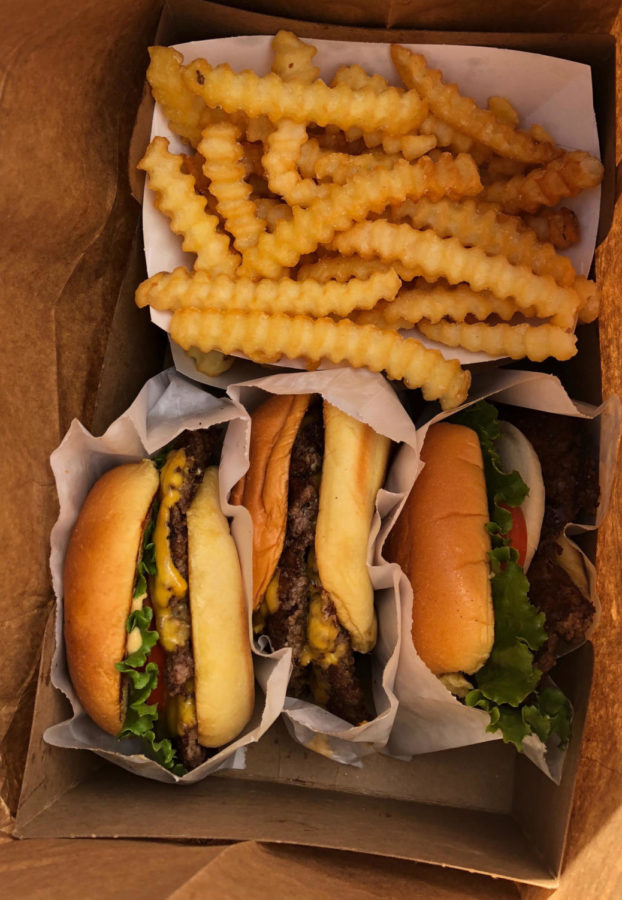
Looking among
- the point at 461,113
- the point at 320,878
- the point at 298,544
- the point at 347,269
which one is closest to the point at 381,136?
the point at 461,113

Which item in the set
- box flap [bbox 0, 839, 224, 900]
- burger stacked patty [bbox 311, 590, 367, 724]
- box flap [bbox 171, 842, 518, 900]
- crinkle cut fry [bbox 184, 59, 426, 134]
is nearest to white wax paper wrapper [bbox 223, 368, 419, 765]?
burger stacked patty [bbox 311, 590, 367, 724]

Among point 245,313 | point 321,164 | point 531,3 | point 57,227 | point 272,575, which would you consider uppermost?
point 531,3

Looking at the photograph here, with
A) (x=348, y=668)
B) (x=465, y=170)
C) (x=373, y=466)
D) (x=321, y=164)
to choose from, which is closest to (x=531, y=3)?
(x=465, y=170)

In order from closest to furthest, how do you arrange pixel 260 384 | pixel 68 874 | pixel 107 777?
pixel 68 874, pixel 260 384, pixel 107 777

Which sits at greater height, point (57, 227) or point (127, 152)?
point (127, 152)

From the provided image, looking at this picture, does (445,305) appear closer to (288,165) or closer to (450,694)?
(288,165)

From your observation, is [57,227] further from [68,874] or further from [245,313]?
[68,874]

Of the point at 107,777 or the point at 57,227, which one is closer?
the point at 57,227
